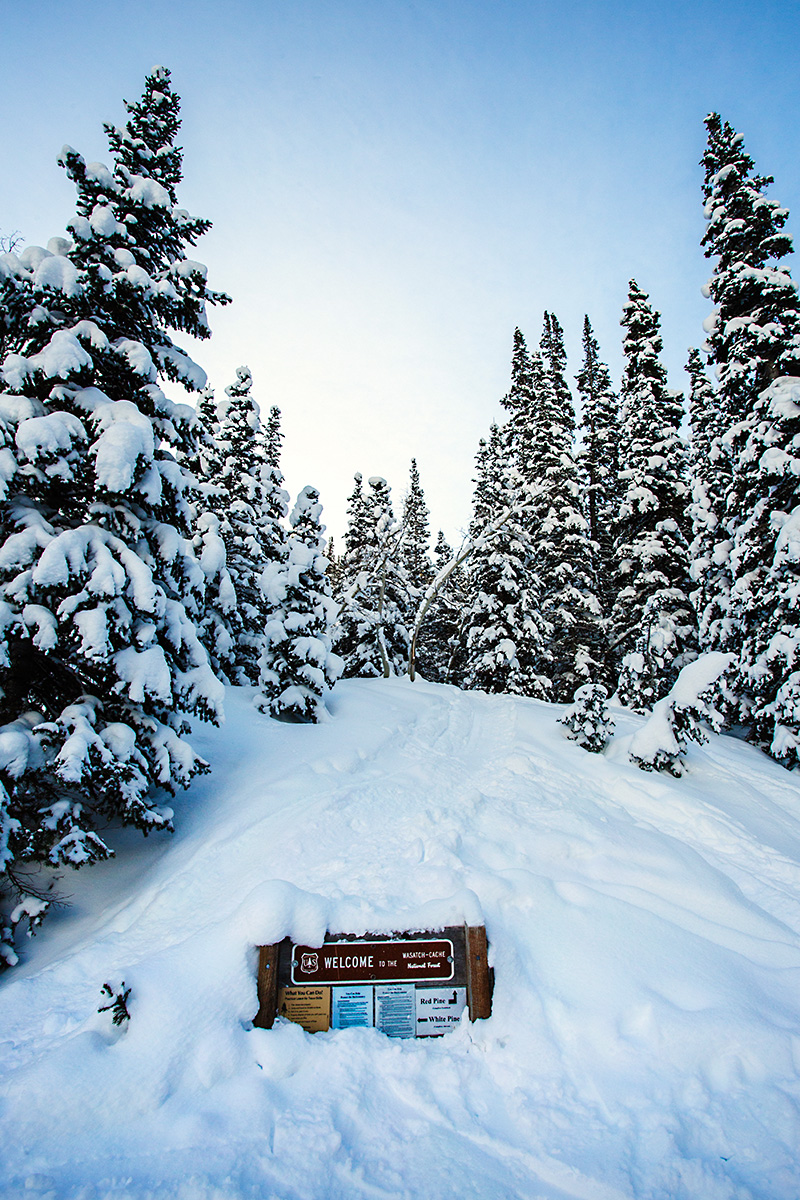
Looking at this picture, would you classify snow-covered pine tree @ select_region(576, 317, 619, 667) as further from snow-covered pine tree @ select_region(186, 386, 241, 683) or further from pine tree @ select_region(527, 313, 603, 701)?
snow-covered pine tree @ select_region(186, 386, 241, 683)

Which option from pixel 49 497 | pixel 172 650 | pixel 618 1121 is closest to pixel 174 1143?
pixel 618 1121

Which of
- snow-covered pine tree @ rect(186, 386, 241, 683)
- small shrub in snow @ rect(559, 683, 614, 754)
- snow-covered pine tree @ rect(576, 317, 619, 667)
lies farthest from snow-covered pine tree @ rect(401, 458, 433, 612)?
small shrub in snow @ rect(559, 683, 614, 754)

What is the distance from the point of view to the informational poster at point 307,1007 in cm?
379

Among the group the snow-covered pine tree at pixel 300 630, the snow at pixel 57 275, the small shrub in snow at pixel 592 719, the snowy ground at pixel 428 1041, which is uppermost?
the snow at pixel 57 275

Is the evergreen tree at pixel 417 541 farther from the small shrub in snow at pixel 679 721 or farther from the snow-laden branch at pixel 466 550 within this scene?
the small shrub in snow at pixel 679 721

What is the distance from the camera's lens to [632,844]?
6.43 m

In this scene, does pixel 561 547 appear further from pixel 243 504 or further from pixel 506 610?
pixel 243 504

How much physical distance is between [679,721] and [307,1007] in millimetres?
8120

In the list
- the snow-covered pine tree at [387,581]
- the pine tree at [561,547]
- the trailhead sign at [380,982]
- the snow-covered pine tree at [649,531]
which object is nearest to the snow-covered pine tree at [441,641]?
the snow-covered pine tree at [387,581]

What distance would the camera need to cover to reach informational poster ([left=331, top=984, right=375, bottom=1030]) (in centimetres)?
382

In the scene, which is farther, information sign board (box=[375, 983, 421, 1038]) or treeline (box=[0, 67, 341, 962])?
treeline (box=[0, 67, 341, 962])

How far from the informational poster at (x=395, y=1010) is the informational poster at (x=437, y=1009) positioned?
0.17 feet

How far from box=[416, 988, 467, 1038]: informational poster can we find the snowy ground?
0.29 feet

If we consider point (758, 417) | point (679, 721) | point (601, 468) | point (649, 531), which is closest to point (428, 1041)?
point (679, 721)
